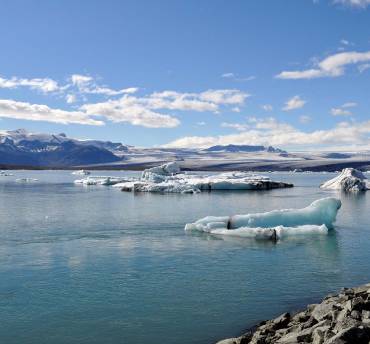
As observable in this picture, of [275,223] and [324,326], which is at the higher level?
[275,223]

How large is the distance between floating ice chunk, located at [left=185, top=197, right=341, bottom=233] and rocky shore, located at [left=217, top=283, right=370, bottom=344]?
11.2 meters

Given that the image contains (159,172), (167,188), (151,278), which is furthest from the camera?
(159,172)

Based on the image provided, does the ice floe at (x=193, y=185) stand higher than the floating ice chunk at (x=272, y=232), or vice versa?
the ice floe at (x=193, y=185)

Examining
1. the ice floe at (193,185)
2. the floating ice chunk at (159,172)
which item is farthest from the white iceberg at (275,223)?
the floating ice chunk at (159,172)

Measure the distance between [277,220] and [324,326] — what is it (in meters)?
14.6

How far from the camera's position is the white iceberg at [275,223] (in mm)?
21828

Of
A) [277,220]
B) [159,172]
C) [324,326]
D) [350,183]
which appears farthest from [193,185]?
[324,326]

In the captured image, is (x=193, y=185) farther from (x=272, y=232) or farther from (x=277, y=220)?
(x=272, y=232)

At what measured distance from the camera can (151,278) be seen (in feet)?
48.2

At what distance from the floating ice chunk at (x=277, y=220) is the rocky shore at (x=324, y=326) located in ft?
36.9

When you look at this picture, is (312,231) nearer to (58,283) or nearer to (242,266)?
(242,266)

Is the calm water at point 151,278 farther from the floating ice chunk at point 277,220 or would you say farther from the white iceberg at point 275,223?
the floating ice chunk at point 277,220

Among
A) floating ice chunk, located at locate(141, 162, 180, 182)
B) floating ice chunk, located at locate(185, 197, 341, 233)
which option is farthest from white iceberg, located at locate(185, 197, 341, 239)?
floating ice chunk, located at locate(141, 162, 180, 182)

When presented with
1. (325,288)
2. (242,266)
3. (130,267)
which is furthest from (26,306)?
(325,288)
